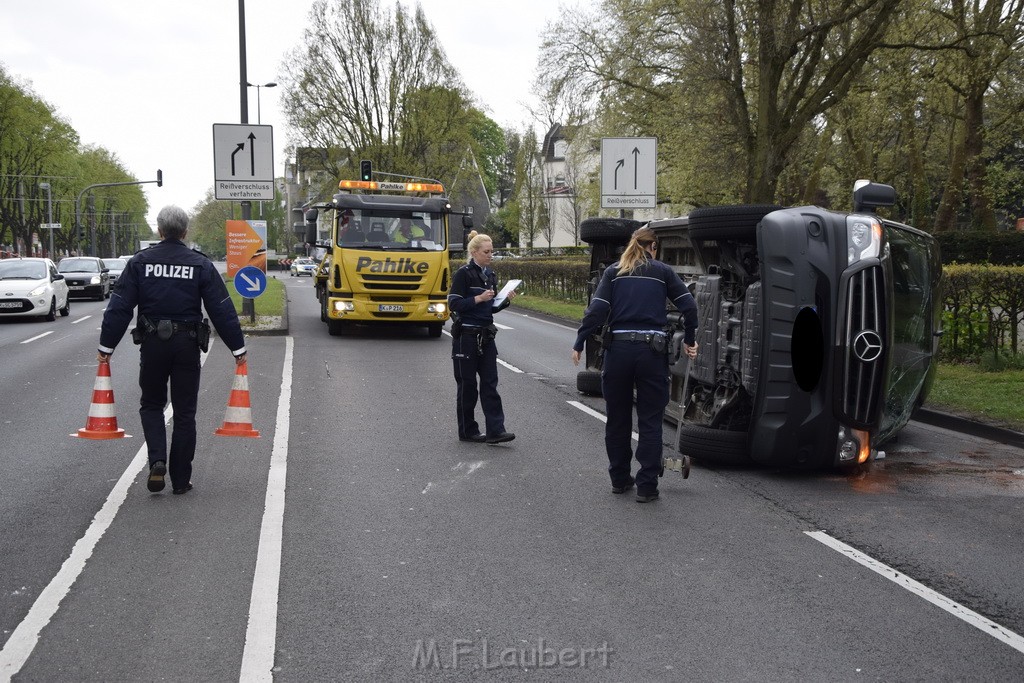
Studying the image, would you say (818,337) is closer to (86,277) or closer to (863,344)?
(863,344)

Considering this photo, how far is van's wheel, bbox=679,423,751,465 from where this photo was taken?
314 inches

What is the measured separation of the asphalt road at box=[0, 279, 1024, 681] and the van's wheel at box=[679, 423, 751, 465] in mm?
134

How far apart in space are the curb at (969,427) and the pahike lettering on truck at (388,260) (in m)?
10.8

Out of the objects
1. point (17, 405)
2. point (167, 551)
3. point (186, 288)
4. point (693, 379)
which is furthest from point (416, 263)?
point (167, 551)

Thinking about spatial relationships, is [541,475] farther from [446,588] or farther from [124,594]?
[124,594]

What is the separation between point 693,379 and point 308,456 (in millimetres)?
3260

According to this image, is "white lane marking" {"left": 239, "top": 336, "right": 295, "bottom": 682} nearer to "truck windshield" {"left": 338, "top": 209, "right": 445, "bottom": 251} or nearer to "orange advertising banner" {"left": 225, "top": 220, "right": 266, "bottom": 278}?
"truck windshield" {"left": 338, "top": 209, "right": 445, "bottom": 251}

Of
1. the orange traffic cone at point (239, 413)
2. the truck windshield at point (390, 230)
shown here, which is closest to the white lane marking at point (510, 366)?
the truck windshield at point (390, 230)

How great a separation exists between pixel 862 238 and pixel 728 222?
1081 millimetres

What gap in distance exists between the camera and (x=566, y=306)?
3053cm

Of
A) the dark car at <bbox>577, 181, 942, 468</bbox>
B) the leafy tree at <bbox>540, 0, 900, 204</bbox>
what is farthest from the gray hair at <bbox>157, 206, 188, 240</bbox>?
the leafy tree at <bbox>540, 0, 900, 204</bbox>

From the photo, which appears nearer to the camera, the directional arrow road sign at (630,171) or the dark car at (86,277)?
the directional arrow road sign at (630,171)

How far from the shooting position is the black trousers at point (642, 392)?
6965 mm

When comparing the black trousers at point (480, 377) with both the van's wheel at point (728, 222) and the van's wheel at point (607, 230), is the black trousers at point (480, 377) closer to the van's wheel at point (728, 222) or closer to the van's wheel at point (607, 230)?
the van's wheel at point (728, 222)
